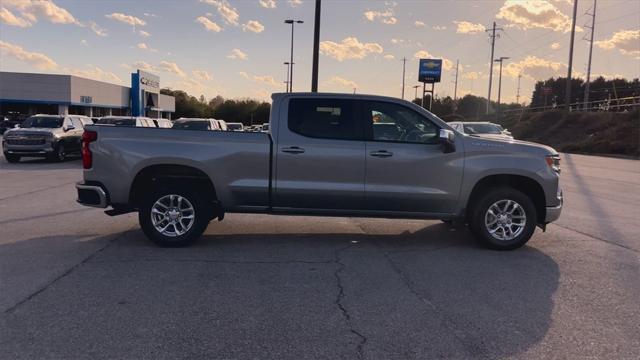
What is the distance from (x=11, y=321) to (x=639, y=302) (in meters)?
5.71

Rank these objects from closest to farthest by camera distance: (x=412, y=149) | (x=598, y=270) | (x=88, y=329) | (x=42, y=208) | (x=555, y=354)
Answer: (x=555, y=354)
(x=88, y=329)
(x=598, y=270)
(x=412, y=149)
(x=42, y=208)

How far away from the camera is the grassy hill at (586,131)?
41.3 meters

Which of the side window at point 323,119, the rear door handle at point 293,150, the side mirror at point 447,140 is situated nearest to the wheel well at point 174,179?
the rear door handle at point 293,150

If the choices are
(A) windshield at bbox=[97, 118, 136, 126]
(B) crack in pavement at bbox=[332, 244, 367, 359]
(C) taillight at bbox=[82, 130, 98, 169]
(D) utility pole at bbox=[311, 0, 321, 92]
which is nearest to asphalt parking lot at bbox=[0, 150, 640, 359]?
(B) crack in pavement at bbox=[332, 244, 367, 359]

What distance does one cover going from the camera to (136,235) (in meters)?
8.09

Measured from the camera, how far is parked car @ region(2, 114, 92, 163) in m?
20.3

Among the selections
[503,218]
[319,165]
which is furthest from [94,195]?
[503,218]

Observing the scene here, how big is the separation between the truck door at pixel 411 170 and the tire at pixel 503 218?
0.41m

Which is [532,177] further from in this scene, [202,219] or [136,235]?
[136,235]

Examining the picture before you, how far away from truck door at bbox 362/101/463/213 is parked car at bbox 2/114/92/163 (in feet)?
52.1

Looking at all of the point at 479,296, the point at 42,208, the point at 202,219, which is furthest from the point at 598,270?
the point at 42,208

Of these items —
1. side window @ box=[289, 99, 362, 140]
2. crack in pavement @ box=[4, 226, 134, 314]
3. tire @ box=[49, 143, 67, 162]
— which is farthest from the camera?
tire @ box=[49, 143, 67, 162]

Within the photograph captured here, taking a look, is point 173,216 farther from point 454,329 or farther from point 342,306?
point 454,329

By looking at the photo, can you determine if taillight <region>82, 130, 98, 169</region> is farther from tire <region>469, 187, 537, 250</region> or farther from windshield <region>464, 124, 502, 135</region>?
windshield <region>464, 124, 502, 135</region>
